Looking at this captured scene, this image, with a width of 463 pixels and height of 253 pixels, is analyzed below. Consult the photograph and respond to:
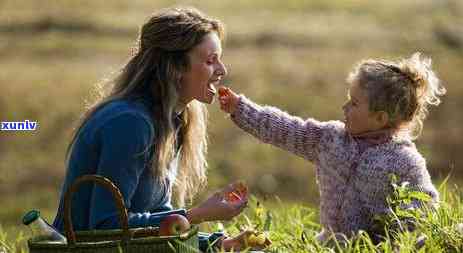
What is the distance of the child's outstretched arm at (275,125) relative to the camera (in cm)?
571

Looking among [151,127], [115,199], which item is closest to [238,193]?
[151,127]

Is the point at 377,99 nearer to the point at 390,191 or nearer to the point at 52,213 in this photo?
the point at 390,191

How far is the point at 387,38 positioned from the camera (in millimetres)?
19281

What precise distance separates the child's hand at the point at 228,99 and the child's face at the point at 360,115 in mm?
488

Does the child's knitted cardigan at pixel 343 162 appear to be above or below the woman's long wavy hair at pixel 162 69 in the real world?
below

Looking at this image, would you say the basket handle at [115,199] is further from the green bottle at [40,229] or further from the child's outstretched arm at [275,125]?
the child's outstretched arm at [275,125]

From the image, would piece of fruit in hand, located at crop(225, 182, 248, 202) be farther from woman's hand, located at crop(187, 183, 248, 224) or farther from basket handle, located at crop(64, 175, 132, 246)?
basket handle, located at crop(64, 175, 132, 246)

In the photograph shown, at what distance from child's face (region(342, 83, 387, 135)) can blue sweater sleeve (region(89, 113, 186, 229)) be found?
3.15ft

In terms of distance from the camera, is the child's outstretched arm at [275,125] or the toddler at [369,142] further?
the child's outstretched arm at [275,125]

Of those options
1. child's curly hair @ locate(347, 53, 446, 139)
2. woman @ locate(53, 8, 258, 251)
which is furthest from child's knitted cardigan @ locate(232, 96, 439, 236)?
woman @ locate(53, 8, 258, 251)

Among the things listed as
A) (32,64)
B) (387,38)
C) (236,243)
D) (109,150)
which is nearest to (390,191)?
(236,243)

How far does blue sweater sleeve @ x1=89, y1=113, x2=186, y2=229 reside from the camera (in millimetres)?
4914

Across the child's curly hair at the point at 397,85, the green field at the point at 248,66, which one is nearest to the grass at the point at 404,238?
the child's curly hair at the point at 397,85

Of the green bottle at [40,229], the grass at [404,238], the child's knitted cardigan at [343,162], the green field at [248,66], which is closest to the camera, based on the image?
the green bottle at [40,229]
